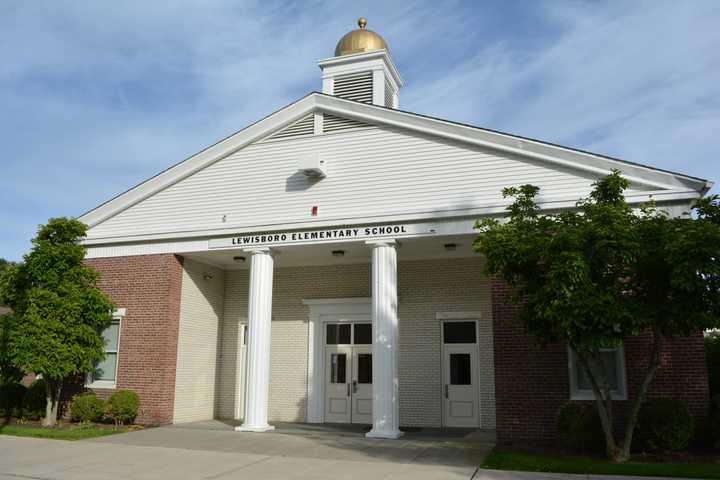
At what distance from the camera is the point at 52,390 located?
55.1 ft

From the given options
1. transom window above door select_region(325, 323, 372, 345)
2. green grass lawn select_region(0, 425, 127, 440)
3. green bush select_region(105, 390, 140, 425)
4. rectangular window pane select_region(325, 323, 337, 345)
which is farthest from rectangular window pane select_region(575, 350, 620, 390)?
green bush select_region(105, 390, 140, 425)

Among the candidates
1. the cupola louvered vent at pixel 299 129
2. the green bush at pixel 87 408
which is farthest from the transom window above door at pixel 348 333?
the green bush at pixel 87 408

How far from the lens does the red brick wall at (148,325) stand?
1673cm

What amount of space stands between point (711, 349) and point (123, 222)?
16.3m

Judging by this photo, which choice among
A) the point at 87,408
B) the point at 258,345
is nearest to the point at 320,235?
the point at 258,345

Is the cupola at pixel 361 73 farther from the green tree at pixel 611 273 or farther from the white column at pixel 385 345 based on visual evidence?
the green tree at pixel 611 273

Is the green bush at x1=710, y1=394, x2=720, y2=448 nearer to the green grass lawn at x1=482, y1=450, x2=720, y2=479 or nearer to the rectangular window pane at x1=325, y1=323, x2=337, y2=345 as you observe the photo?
the green grass lawn at x1=482, y1=450, x2=720, y2=479

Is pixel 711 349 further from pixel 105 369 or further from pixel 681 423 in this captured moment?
pixel 105 369

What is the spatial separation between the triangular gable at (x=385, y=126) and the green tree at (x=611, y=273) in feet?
8.92

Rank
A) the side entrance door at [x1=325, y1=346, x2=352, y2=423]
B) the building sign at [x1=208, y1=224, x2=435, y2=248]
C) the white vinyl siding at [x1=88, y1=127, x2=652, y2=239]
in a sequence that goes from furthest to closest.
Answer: the side entrance door at [x1=325, y1=346, x2=352, y2=423] → the building sign at [x1=208, y1=224, x2=435, y2=248] → the white vinyl siding at [x1=88, y1=127, x2=652, y2=239]

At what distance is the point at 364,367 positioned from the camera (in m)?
18.3

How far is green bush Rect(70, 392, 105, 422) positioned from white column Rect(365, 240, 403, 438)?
24.3ft

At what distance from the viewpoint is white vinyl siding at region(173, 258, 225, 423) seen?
1764 centimetres

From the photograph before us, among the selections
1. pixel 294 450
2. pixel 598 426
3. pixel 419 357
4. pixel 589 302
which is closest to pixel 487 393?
pixel 419 357
